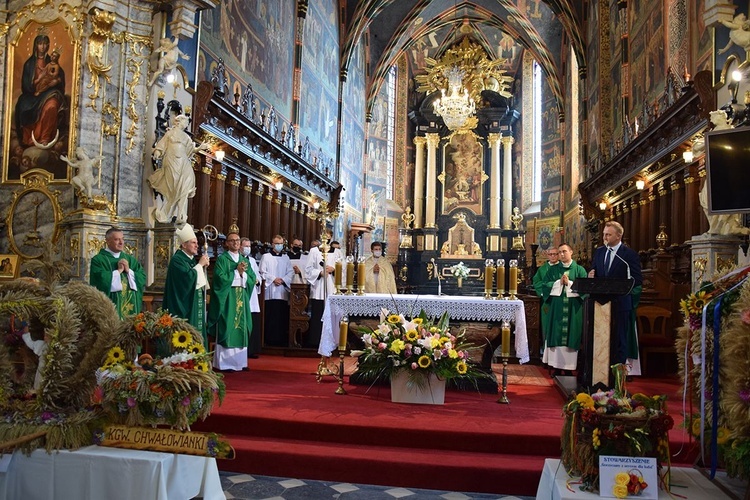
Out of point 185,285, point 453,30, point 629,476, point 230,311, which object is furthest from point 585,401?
point 453,30

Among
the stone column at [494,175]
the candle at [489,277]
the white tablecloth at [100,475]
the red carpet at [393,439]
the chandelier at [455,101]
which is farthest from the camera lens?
the stone column at [494,175]

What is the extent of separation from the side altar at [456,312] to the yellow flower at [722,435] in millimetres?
3604

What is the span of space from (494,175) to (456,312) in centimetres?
2257

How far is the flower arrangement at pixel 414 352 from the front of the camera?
6.25 meters

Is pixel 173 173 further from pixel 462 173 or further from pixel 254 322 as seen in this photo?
pixel 462 173

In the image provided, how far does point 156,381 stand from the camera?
4.00 m

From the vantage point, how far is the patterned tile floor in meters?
4.51

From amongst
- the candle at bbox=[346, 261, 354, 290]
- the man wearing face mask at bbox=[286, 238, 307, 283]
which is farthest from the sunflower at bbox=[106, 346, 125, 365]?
the man wearing face mask at bbox=[286, 238, 307, 283]

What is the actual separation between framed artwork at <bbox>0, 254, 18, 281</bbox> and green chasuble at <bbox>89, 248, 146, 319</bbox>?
71.5 inches

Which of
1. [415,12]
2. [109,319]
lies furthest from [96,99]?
[415,12]

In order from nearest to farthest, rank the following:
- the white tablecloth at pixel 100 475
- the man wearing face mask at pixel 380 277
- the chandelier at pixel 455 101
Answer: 1. the white tablecloth at pixel 100 475
2. the man wearing face mask at pixel 380 277
3. the chandelier at pixel 455 101

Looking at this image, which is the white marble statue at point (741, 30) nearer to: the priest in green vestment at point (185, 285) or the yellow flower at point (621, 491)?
the yellow flower at point (621, 491)

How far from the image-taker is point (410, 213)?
1150 inches

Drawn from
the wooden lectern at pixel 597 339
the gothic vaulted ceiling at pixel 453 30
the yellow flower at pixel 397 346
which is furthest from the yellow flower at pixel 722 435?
the gothic vaulted ceiling at pixel 453 30
